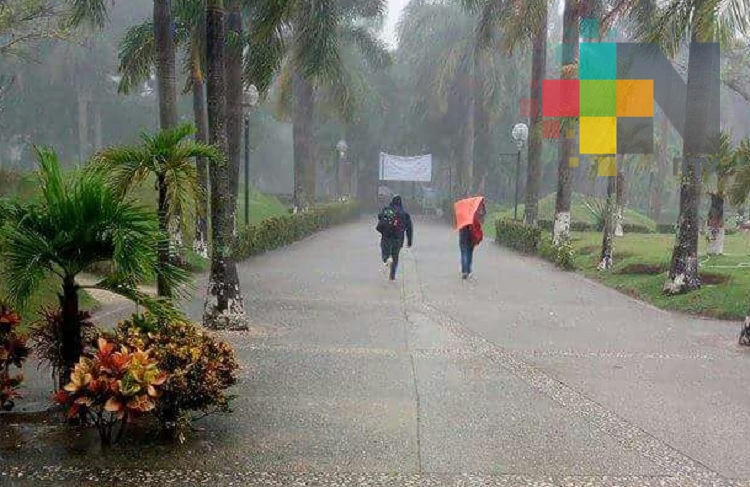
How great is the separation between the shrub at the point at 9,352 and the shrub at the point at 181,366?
0.85m

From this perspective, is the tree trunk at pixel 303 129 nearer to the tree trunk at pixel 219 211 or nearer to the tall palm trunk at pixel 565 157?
the tall palm trunk at pixel 565 157

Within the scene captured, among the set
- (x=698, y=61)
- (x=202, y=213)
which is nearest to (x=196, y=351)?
(x=202, y=213)

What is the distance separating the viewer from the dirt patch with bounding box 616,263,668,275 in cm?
1488

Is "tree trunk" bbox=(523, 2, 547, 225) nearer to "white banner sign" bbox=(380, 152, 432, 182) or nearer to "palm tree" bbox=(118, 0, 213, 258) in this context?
"palm tree" bbox=(118, 0, 213, 258)

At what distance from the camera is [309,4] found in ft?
36.0

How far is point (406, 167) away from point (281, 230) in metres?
19.9

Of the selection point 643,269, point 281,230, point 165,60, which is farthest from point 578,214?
point 165,60

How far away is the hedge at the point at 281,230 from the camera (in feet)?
54.8

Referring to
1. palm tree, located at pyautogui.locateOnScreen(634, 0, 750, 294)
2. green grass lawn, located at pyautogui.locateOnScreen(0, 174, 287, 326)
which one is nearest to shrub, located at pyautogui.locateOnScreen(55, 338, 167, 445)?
green grass lawn, located at pyautogui.locateOnScreen(0, 174, 287, 326)

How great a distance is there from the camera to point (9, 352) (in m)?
5.45

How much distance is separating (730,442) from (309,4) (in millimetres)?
8246

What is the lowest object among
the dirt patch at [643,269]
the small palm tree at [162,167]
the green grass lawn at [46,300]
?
the dirt patch at [643,269]

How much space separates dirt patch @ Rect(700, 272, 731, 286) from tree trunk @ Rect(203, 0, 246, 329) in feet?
28.8

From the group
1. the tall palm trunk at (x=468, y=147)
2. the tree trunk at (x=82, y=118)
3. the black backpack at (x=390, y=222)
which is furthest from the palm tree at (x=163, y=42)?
the tree trunk at (x=82, y=118)
